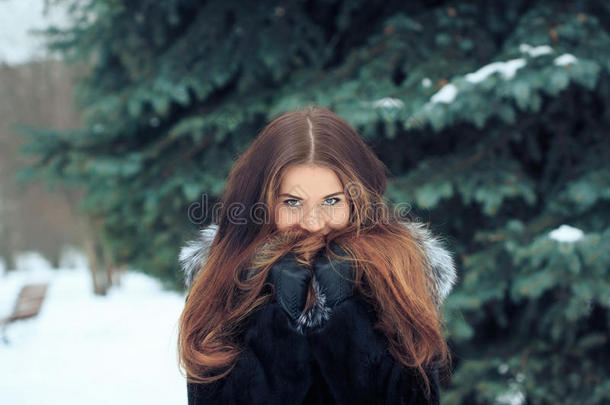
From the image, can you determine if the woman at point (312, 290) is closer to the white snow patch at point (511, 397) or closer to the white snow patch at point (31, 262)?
the white snow patch at point (511, 397)

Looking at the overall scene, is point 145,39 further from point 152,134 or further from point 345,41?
point 345,41

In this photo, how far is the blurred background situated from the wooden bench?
24 millimetres

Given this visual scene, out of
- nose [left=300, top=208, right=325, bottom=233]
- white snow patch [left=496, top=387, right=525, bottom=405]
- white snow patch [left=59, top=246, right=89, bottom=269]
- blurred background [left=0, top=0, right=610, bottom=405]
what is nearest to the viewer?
nose [left=300, top=208, right=325, bottom=233]

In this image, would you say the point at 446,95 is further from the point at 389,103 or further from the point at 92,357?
the point at 92,357

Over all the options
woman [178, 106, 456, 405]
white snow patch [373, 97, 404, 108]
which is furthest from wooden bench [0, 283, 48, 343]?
white snow patch [373, 97, 404, 108]

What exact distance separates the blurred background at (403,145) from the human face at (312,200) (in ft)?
2.84

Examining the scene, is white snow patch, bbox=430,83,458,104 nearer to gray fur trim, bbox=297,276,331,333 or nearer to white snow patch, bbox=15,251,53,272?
gray fur trim, bbox=297,276,331,333

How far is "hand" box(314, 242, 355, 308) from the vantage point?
1.38 metres

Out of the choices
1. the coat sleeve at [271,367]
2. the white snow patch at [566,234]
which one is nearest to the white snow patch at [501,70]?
the white snow patch at [566,234]

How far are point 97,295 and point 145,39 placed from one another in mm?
6731

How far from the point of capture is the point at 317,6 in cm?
388

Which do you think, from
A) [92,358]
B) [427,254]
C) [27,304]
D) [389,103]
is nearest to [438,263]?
[427,254]

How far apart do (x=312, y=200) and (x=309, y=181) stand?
62mm

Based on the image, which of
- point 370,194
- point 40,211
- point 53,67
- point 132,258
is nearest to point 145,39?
point 132,258
